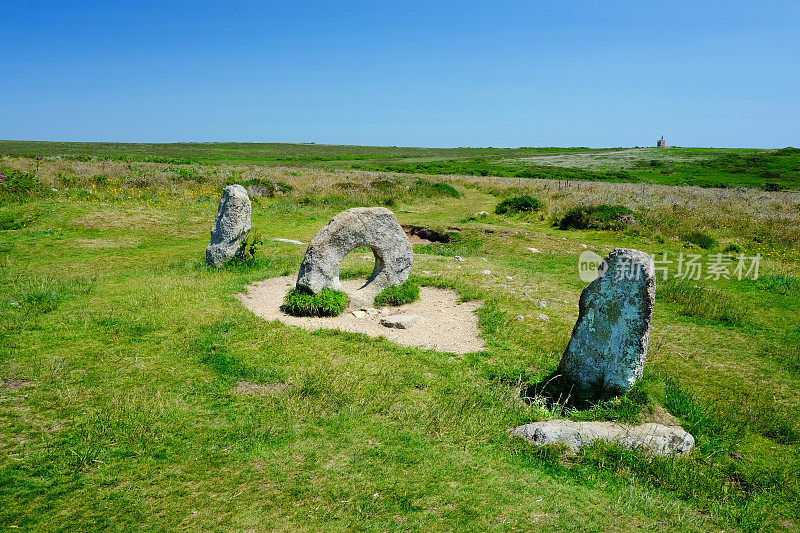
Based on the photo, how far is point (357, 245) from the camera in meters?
11.2

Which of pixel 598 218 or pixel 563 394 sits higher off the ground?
pixel 598 218

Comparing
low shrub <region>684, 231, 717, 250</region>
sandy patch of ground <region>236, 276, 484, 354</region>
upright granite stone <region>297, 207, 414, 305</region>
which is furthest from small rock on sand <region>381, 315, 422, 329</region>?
low shrub <region>684, 231, 717, 250</region>

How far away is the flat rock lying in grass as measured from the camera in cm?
561

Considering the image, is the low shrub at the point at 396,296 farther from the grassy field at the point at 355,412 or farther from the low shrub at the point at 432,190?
the low shrub at the point at 432,190

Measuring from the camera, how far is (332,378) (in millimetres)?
7109

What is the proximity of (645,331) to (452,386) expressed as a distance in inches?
108

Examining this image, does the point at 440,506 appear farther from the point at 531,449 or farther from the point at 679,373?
the point at 679,373

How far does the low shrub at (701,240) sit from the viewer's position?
18.3 m

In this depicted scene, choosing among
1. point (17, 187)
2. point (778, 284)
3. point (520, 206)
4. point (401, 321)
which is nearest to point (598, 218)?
point (520, 206)

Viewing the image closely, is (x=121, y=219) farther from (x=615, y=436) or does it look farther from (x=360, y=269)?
(x=615, y=436)

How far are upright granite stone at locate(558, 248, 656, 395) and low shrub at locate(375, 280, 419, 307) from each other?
16.2ft

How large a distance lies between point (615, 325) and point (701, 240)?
585 inches

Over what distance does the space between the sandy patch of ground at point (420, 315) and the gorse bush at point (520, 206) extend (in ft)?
48.8

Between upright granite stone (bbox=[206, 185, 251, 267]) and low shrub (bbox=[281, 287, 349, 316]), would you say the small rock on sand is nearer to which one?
low shrub (bbox=[281, 287, 349, 316])
